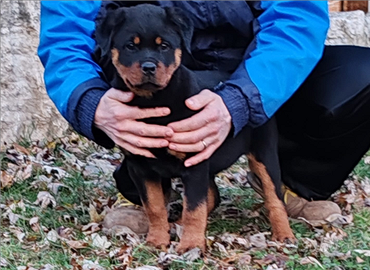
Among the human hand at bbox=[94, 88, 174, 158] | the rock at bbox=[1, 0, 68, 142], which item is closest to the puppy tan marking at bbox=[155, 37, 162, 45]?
the human hand at bbox=[94, 88, 174, 158]

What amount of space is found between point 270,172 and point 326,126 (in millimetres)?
429

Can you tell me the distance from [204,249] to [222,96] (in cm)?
63

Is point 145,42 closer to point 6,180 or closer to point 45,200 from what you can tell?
point 45,200

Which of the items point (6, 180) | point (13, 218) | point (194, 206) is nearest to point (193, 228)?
point (194, 206)

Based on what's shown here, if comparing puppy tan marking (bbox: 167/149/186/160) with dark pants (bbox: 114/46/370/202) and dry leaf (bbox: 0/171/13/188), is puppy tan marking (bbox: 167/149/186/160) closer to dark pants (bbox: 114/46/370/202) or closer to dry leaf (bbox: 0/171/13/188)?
dark pants (bbox: 114/46/370/202)

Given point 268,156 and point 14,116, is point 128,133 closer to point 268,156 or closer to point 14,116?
point 268,156

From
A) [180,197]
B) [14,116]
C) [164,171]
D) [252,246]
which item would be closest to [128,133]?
[164,171]

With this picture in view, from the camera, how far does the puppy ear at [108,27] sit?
8.71 feet

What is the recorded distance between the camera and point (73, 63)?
3.03 metres

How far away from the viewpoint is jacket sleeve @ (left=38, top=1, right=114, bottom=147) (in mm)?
2887

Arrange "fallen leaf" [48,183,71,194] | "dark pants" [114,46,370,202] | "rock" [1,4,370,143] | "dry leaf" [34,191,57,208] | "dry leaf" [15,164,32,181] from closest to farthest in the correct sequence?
"dark pants" [114,46,370,202], "dry leaf" [34,191,57,208], "fallen leaf" [48,183,71,194], "dry leaf" [15,164,32,181], "rock" [1,4,370,143]

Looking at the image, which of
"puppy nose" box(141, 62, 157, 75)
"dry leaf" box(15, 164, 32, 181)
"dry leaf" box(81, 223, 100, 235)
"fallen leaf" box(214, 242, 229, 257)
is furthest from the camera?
"dry leaf" box(15, 164, 32, 181)

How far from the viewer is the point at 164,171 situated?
2.91 m

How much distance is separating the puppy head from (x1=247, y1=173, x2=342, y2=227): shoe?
0.88 metres
